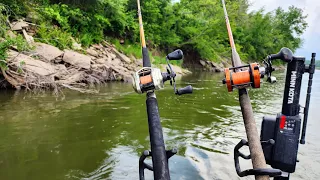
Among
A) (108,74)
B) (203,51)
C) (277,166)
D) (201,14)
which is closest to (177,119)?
(277,166)

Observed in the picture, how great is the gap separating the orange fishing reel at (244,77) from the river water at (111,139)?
183 cm

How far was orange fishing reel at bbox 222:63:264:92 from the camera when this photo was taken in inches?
81.2

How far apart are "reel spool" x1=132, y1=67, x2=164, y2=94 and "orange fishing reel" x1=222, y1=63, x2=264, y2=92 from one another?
1.67 feet

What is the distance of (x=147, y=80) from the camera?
217cm

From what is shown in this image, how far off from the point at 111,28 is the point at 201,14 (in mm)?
14845

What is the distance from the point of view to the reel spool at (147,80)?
85.4 inches

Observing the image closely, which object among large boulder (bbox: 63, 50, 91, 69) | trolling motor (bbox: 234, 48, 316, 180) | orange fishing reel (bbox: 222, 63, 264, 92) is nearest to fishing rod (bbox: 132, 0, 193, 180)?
orange fishing reel (bbox: 222, 63, 264, 92)

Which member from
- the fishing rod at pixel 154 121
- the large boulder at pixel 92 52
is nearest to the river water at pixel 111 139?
the fishing rod at pixel 154 121

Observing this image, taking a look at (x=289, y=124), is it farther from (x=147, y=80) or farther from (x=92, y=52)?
(x=92, y=52)

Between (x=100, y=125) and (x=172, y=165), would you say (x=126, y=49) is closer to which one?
(x=100, y=125)

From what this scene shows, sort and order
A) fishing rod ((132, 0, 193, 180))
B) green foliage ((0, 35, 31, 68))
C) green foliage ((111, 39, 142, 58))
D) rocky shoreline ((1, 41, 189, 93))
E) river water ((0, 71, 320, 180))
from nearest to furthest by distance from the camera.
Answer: fishing rod ((132, 0, 193, 180)), river water ((0, 71, 320, 180)), green foliage ((0, 35, 31, 68)), rocky shoreline ((1, 41, 189, 93)), green foliage ((111, 39, 142, 58))

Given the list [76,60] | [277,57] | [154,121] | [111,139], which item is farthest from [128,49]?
[277,57]

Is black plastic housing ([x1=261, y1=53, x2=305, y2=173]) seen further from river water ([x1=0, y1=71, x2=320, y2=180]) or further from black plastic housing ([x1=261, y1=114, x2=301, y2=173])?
river water ([x1=0, y1=71, x2=320, y2=180])

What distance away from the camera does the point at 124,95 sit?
1008 centimetres
